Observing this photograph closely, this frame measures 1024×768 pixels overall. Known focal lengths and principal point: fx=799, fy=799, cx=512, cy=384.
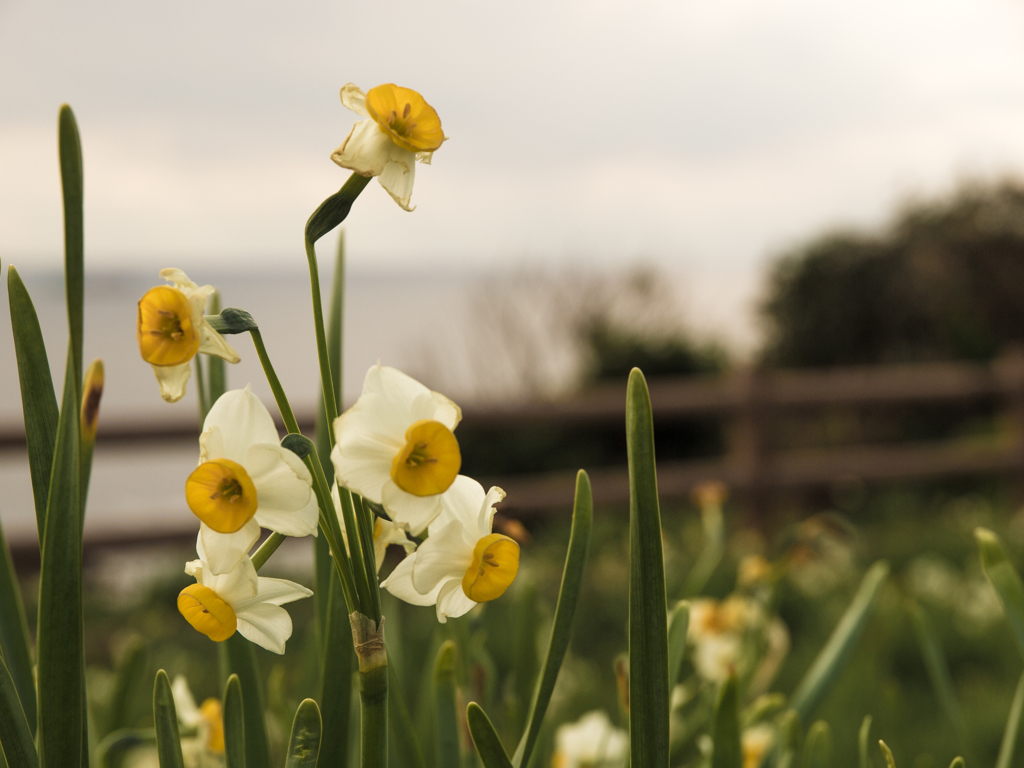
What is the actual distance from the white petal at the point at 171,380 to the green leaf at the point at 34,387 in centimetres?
12

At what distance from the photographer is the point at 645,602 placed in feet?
1.25

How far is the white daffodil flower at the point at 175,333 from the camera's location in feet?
1.04

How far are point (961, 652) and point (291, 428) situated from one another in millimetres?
2870

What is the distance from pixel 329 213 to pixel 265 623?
0.61 ft

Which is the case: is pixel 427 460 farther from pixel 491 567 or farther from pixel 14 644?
pixel 14 644

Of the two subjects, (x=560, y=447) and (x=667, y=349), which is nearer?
(x=560, y=447)

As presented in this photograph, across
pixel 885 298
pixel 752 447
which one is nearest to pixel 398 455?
pixel 752 447

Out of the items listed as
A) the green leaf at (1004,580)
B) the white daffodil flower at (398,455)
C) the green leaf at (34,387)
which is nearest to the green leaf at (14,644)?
the green leaf at (34,387)

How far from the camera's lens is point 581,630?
3.12 metres

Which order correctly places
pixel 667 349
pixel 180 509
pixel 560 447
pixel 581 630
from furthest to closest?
pixel 667 349, pixel 560 447, pixel 180 509, pixel 581 630

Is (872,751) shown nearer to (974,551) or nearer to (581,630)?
(581,630)

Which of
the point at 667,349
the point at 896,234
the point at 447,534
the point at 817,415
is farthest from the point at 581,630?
the point at 896,234

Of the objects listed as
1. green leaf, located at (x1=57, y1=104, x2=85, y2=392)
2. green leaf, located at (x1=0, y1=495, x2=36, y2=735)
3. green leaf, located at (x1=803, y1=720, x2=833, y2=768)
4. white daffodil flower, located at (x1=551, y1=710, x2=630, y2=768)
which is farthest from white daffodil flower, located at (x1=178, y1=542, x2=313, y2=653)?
white daffodil flower, located at (x1=551, y1=710, x2=630, y2=768)

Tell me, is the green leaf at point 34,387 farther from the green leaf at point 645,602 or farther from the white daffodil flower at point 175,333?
the green leaf at point 645,602
